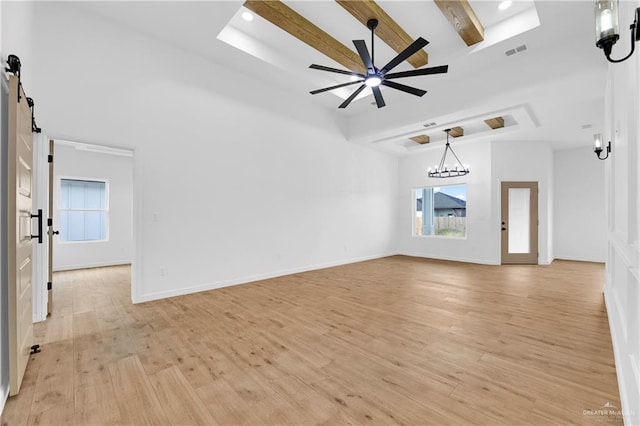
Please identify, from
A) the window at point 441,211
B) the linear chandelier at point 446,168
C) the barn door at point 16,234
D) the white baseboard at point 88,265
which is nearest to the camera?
the barn door at point 16,234

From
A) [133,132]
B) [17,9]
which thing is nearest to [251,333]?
[133,132]

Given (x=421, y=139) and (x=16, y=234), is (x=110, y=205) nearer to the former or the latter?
(x=16, y=234)

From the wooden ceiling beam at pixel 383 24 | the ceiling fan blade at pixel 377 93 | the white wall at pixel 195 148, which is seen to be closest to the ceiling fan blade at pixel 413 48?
the ceiling fan blade at pixel 377 93

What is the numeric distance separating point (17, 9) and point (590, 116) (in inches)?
323

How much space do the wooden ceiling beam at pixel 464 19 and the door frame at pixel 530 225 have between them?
443cm

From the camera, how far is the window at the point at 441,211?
7926mm

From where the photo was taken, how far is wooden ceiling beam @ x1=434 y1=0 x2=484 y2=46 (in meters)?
3.45

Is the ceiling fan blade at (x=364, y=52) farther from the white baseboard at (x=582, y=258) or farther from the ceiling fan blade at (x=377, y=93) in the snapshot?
the white baseboard at (x=582, y=258)

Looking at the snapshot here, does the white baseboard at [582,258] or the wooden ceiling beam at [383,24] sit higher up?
the wooden ceiling beam at [383,24]

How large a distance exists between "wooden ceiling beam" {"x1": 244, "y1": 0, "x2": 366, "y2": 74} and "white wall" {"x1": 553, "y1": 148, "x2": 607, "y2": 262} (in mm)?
6856

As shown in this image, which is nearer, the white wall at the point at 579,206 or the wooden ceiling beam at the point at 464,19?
the wooden ceiling beam at the point at 464,19

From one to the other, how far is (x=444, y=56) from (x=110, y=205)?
27.4ft

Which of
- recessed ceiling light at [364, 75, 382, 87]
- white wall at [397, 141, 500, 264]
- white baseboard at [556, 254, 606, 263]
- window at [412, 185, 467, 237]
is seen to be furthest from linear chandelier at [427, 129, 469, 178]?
recessed ceiling light at [364, 75, 382, 87]

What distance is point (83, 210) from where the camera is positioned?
7043mm
